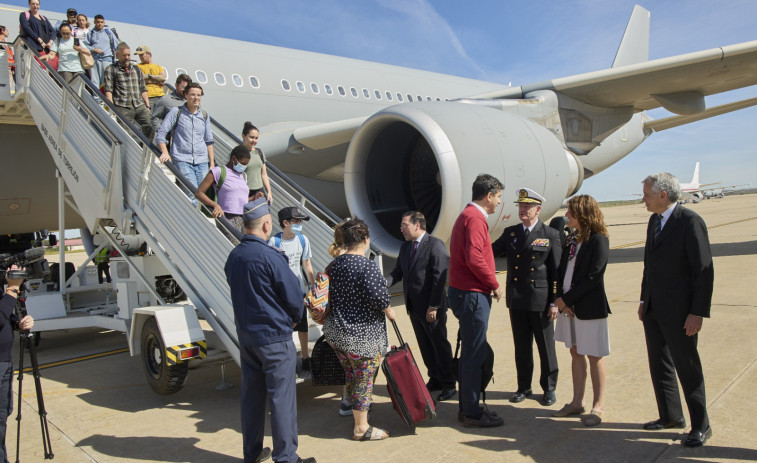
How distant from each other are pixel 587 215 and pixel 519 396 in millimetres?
1211

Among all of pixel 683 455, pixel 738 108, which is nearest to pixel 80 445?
pixel 683 455

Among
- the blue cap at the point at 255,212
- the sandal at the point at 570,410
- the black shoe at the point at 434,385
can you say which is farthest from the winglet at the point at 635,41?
the blue cap at the point at 255,212

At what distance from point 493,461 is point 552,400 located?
92cm

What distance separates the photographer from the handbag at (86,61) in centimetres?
584

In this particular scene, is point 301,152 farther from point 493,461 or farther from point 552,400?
point 493,461

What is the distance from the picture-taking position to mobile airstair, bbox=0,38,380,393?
3787 mm

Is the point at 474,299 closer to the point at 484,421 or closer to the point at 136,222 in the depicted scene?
the point at 484,421

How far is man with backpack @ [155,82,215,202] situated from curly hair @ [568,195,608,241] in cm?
306

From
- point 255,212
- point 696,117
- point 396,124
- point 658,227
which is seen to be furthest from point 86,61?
point 696,117

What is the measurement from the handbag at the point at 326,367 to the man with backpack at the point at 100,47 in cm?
447

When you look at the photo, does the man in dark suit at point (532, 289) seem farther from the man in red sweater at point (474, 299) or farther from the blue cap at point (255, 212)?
the blue cap at point (255, 212)

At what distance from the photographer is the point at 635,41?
1280 cm

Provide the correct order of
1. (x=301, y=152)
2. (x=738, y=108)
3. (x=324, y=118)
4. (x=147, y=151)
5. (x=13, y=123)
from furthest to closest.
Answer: (x=738, y=108)
(x=324, y=118)
(x=301, y=152)
(x=13, y=123)
(x=147, y=151)

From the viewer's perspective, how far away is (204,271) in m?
3.91
